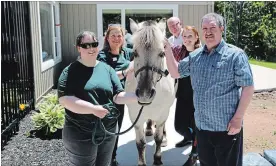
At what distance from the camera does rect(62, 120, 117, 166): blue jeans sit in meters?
2.50

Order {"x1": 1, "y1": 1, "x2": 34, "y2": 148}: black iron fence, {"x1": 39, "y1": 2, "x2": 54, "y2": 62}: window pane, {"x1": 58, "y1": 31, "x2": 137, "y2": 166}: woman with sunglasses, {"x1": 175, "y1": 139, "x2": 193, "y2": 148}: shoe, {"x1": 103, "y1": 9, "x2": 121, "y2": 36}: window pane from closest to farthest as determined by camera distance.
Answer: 1. {"x1": 58, "y1": 31, "x2": 137, "y2": 166}: woman with sunglasses
2. {"x1": 175, "y1": 139, "x2": 193, "y2": 148}: shoe
3. {"x1": 1, "y1": 1, "x2": 34, "y2": 148}: black iron fence
4. {"x1": 39, "y1": 2, "x2": 54, "y2": 62}: window pane
5. {"x1": 103, "y1": 9, "x2": 121, "y2": 36}: window pane

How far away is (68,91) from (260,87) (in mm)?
7920

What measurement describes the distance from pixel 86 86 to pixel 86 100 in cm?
11

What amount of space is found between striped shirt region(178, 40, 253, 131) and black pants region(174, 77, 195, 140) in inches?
60.8

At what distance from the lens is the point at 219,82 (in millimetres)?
2506

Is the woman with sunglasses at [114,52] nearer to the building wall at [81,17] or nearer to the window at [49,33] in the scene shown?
the window at [49,33]

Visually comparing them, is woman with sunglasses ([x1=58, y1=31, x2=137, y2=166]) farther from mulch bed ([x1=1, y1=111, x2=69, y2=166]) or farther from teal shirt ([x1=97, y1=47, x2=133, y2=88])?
mulch bed ([x1=1, y1=111, x2=69, y2=166])

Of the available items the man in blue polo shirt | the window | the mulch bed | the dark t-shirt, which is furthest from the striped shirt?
the window

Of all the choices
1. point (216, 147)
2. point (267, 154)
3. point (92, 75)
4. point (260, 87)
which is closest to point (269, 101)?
point (260, 87)

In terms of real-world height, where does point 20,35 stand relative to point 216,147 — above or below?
above

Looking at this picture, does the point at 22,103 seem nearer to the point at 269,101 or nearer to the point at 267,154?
the point at 267,154

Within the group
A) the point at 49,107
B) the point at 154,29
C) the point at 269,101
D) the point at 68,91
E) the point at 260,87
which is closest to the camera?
the point at 68,91

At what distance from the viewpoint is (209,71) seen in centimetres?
254

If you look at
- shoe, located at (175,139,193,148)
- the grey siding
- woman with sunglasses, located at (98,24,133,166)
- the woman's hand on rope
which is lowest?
shoe, located at (175,139,193,148)
